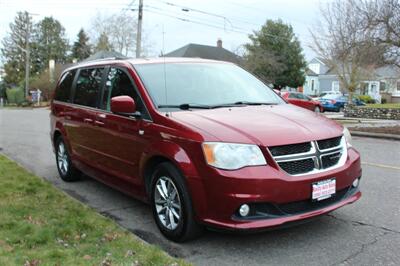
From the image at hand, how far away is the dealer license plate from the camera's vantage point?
4113 mm

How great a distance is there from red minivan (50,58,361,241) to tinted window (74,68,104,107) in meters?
0.04

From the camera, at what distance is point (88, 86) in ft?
21.0

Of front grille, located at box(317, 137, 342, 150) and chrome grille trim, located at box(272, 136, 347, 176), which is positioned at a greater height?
front grille, located at box(317, 137, 342, 150)

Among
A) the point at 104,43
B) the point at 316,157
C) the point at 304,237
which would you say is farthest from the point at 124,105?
the point at 104,43

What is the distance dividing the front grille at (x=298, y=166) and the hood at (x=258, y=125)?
184 millimetres

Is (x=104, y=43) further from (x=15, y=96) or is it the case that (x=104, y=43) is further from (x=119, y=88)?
(x=119, y=88)

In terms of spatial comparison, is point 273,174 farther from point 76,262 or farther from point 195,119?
point 76,262

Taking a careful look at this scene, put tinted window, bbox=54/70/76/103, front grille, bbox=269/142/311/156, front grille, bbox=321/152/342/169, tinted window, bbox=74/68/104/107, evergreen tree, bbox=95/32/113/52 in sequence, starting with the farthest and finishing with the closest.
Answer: evergreen tree, bbox=95/32/113/52 < tinted window, bbox=54/70/76/103 < tinted window, bbox=74/68/104/107 < front grille, bbox=321/152/342/169 < front grille, bbox=269/142/311/156

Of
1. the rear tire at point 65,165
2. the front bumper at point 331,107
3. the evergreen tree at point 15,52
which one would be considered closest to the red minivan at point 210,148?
the rear tire at point 65,165

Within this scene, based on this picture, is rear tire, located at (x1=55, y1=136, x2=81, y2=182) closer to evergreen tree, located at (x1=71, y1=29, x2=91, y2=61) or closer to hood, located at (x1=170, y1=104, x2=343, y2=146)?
hood, located at (x1=170, y1=104, x2=343, y2=146)

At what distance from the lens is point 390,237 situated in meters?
4.52

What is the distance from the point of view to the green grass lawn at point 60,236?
3785mm

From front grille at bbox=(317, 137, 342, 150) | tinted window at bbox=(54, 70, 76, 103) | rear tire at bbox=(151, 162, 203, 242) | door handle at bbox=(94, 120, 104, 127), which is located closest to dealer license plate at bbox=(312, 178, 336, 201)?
front grille at bbox=(317, 137, 342, 150)

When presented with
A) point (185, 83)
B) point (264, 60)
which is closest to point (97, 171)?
point (185, 83)
